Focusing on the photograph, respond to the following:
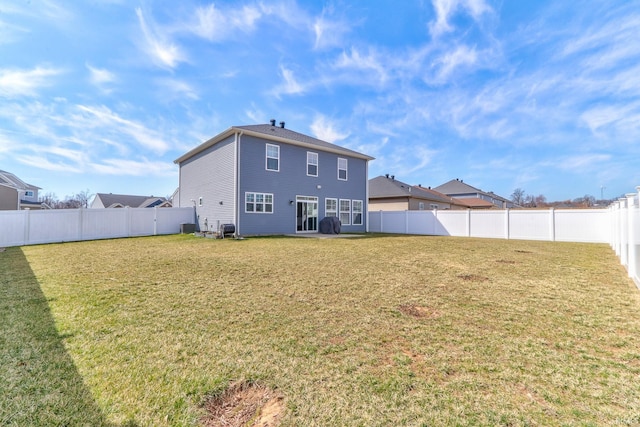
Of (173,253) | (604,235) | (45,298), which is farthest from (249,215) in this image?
(604,235)

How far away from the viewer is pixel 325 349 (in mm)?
2641

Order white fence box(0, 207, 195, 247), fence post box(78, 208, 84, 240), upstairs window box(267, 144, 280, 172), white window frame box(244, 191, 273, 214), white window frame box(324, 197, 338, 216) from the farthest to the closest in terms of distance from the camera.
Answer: white window frame box(324, 197, 338, 216) < upstairs window box(267, 144, 280, 172) < white window frame box(244, 191, 273, 214) < fence post box(78, 208, 84, 240) < white fence box(0, 207, 195, 247)

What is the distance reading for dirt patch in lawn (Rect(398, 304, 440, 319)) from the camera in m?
3.51

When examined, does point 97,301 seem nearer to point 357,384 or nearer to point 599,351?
point 357,384

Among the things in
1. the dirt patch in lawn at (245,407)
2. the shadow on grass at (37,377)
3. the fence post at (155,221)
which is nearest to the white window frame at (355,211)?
the fence post at (155,221)

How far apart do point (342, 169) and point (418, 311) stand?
15.2 m

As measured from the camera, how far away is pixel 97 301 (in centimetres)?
400

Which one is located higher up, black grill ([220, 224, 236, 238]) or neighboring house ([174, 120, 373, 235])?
neighboring house ([174, 120, 373, 235])

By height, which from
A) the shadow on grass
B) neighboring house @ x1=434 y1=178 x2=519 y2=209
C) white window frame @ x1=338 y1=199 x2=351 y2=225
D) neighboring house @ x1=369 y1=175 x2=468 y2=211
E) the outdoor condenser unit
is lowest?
the shadow on grass

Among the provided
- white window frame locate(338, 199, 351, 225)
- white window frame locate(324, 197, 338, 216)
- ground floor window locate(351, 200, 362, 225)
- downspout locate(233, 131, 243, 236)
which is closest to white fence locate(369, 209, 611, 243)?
ground floor window locate(351, 200, 362, 225)

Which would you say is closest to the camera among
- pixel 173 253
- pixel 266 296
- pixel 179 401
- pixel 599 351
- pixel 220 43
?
pixel 179 401

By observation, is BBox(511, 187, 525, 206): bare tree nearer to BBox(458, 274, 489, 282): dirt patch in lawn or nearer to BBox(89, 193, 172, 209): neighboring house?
BBox(458, 274, 489, 282): dirt patch in lawn

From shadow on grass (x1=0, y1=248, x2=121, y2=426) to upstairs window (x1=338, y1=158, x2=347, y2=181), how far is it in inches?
621

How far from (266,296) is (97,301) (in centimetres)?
247
